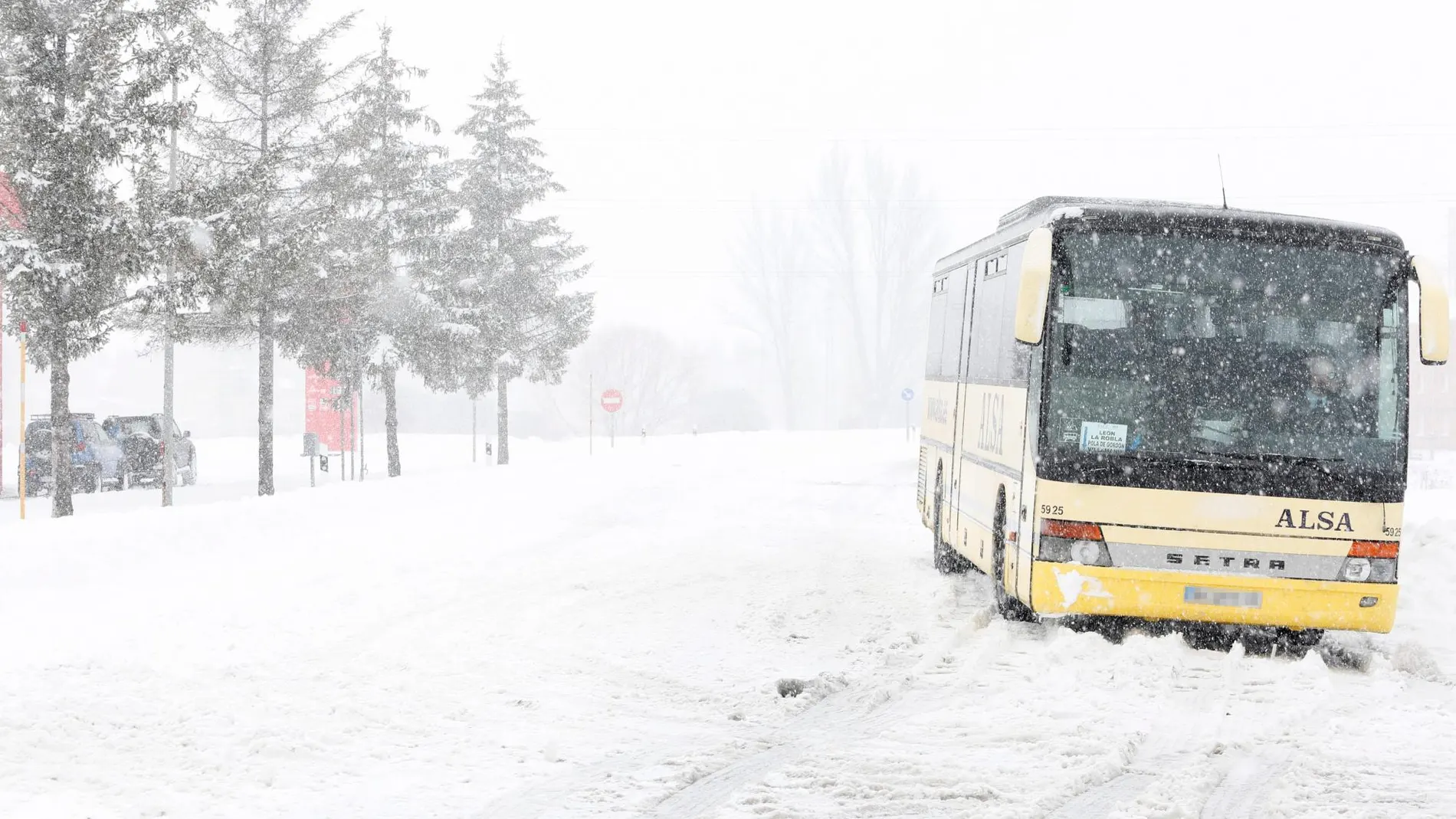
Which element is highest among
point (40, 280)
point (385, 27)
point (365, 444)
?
point (385, 27)

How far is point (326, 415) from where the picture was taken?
1512 inches

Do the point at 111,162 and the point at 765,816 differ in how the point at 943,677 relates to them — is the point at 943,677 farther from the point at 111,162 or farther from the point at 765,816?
the point at 111,162

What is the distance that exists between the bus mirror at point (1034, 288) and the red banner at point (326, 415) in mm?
28718

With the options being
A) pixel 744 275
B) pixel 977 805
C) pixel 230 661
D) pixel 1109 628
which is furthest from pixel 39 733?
pixel 744 275

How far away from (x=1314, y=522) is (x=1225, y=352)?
130 cm

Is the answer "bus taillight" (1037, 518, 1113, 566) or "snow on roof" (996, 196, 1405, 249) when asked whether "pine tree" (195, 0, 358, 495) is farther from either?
"bus taillight" (1037, 518, 1113, 566)

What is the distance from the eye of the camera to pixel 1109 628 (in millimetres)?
10547

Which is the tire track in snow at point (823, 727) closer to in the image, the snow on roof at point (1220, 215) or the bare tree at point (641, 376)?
the snow on roof at point (1220, 215)

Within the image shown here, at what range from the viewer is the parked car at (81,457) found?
30891mm

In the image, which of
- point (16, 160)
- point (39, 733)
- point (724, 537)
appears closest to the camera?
point (39, 733)

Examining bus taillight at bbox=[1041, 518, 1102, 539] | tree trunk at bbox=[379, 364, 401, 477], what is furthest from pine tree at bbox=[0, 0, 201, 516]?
bus taillight at bbox=[1041, 518, 1102, 539]

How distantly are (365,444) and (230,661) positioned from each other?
47.4 meters

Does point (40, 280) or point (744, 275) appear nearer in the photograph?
point (40, 280)

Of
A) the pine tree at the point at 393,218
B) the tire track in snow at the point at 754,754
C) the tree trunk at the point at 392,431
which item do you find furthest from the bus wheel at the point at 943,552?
the tree trunk at the point at 392,431
